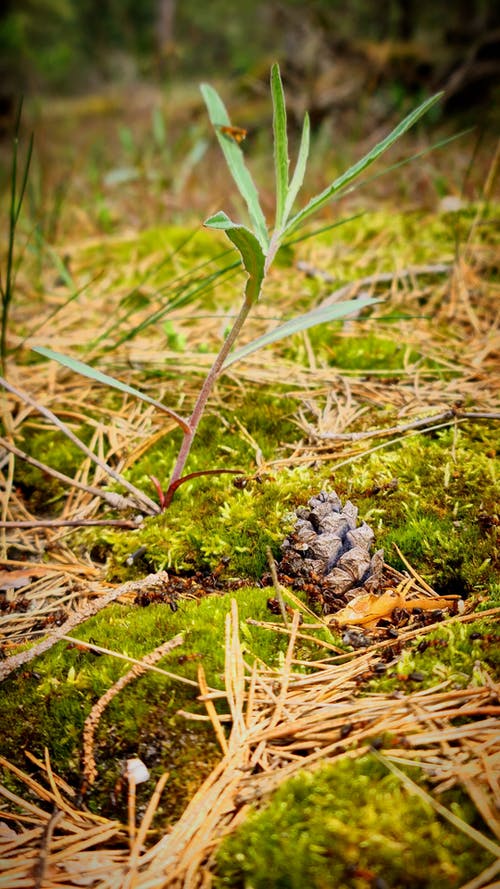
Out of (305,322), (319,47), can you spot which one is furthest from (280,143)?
(319,47)

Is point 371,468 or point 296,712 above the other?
point 371,468

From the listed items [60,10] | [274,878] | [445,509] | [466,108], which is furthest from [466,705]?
[60,10]

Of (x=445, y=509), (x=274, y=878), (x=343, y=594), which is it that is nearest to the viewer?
(x=274, y=878)

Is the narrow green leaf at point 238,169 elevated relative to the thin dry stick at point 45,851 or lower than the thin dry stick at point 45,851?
elevated

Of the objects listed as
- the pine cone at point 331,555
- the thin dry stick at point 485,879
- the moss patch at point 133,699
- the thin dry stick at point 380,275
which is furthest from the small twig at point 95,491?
the thin dry stick at point 380,275

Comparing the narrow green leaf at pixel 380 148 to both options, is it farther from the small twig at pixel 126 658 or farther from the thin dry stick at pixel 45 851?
the thin dry stick at pixel 45 851

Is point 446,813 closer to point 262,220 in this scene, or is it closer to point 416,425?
point 416,425

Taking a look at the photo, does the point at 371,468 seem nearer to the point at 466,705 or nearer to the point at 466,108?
the point at 466,705
